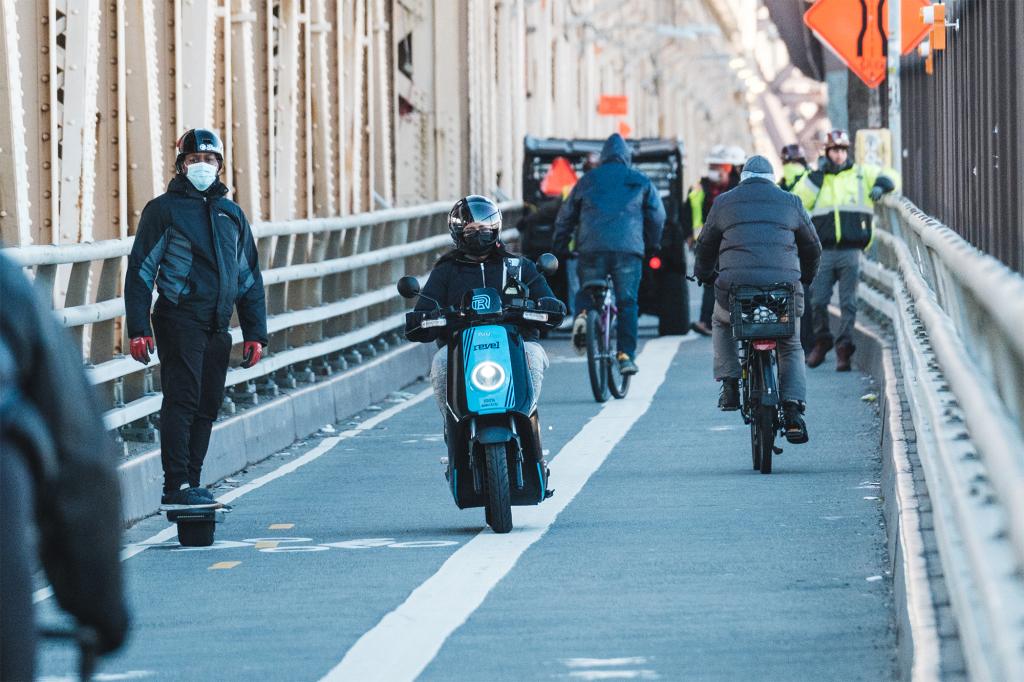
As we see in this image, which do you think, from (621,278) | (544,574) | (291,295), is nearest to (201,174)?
(544,574)

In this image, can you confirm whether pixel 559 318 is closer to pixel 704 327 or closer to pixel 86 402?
pixel 86 402

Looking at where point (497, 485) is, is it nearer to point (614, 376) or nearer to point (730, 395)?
point (730, 395)

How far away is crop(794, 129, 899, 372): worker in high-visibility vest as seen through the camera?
738 inches

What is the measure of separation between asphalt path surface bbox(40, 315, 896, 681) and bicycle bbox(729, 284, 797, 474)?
0.67 feet

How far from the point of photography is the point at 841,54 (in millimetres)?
23328

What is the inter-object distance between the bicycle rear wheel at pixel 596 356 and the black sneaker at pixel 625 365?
0.90 feet

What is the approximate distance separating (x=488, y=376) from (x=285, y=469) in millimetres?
3582

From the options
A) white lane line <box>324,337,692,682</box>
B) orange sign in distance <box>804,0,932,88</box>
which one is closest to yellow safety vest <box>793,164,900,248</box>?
orange sign in distance <box>804,0,932,88</box>

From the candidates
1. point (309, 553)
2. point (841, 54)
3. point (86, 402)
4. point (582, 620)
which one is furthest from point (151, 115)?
point (86, 402)

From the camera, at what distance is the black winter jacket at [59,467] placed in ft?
11.9

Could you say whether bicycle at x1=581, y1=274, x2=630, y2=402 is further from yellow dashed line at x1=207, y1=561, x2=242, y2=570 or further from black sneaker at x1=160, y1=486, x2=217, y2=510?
yellow dashed line at x1=207, y1=561, x2=242, y2=570

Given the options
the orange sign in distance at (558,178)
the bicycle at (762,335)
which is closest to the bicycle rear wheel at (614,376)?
the bicycle at (762,335)

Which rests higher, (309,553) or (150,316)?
(150,316)

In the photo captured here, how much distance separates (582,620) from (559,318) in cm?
286
